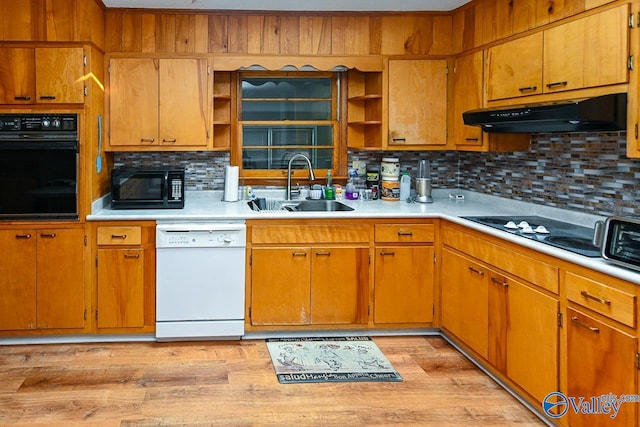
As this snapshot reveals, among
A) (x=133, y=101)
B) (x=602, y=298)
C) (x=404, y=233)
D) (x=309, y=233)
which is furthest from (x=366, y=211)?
(x=602, y=298)

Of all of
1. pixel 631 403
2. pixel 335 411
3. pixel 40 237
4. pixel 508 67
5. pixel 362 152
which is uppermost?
pixel 508 67

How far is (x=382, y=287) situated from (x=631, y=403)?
2097 millimetres

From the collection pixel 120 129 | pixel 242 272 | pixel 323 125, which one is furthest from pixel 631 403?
pixel 120 129

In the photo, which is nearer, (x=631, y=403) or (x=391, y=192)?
(x=631, y=403)

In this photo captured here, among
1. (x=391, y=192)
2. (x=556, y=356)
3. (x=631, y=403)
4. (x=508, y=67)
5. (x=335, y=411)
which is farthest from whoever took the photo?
(x=391, y=192)

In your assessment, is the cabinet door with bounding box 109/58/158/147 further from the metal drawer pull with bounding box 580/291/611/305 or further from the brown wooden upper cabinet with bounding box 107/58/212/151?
the metal drawer pull with bounding box 580/291/611/305

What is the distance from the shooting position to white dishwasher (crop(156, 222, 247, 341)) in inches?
163

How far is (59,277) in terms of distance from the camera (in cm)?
411

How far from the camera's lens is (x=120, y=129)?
4449mm

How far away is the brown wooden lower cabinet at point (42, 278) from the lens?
4055mm

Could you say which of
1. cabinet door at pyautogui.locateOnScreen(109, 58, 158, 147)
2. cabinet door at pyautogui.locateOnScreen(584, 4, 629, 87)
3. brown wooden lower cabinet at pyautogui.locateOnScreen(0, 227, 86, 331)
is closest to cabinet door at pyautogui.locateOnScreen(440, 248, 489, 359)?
cabinet door at pyautogui.locateOnScreen(584, 4, 629, 87)

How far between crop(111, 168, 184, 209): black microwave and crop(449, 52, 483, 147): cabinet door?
1.96m

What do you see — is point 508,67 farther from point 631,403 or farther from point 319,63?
point 631,403

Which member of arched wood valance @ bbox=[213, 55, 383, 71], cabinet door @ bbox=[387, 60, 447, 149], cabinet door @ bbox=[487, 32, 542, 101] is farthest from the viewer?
cabinet door @ bbox=[387, 60, 447, 149]
